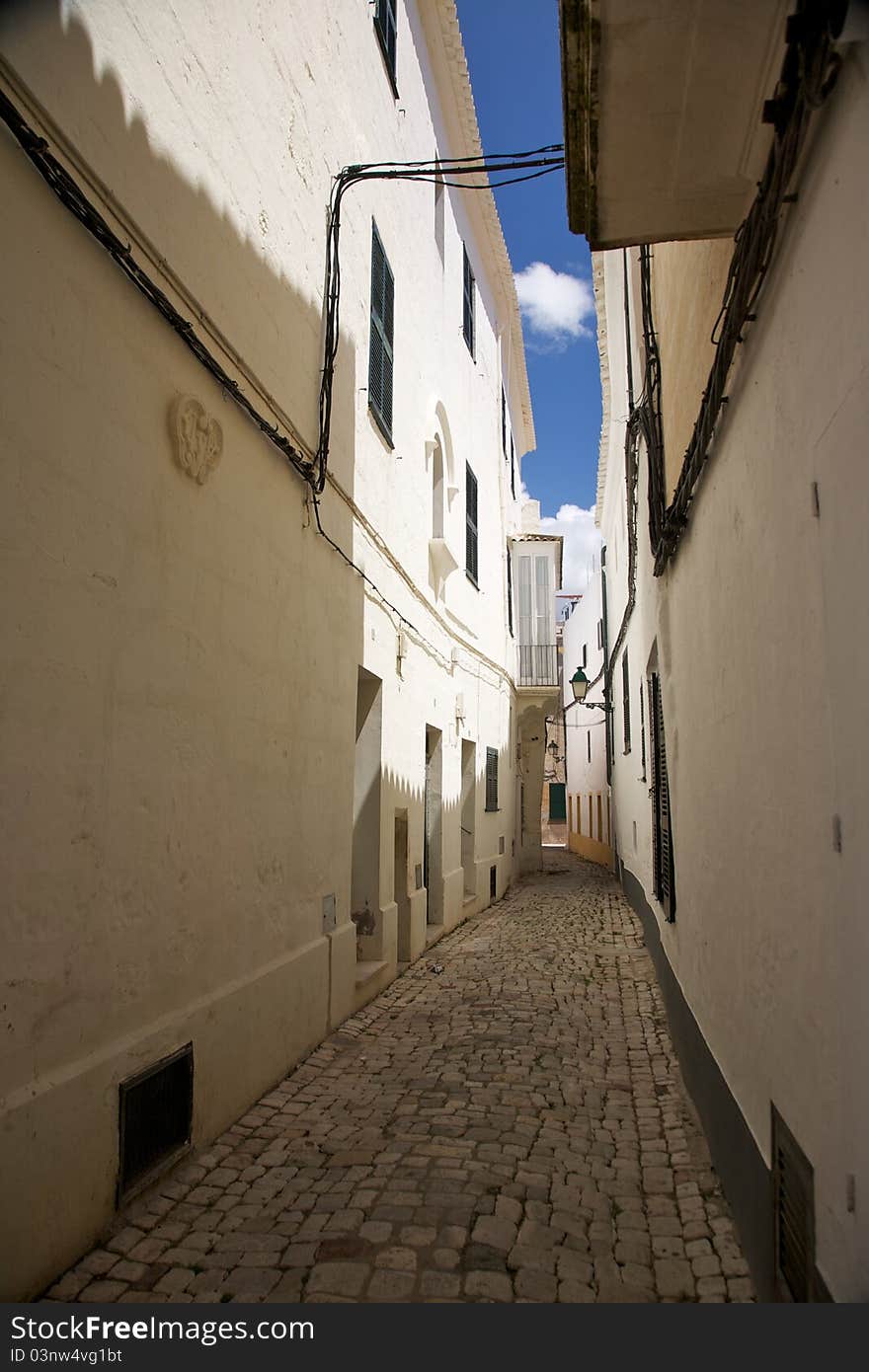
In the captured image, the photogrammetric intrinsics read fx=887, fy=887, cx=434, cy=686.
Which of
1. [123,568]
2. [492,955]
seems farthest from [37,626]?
[492,955]

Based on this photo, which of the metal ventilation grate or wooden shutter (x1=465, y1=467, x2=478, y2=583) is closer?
the metal ventilation grate

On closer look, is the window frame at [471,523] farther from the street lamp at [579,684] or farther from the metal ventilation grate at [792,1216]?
the metal ventilation grate at [792,1216]

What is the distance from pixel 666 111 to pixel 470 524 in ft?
33.3

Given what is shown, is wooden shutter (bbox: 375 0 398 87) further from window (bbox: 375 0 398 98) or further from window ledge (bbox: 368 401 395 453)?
window ledge (bbox: 368 401 395 453)

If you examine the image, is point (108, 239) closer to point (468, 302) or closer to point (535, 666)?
point (468, 302)

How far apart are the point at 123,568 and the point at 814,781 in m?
2.76

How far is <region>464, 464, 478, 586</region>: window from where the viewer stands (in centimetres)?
1298

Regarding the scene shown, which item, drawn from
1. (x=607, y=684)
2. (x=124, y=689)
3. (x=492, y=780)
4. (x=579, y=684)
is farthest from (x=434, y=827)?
(x=607, y=684)

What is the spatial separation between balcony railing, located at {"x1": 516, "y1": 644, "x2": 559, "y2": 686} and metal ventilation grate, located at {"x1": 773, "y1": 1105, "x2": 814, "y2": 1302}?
1671 cm

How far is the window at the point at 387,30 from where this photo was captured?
8.16 metres

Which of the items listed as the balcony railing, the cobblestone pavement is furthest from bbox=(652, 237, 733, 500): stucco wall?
the balcony railing

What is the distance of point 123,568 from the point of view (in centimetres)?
370

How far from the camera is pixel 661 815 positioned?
7.17 meters

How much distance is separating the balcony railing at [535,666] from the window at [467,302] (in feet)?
25.0
